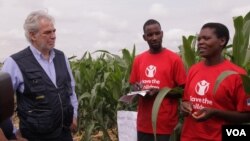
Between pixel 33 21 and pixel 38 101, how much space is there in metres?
0.52

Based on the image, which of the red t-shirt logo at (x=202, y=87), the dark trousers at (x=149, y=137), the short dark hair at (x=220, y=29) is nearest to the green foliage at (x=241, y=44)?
the short dark hair at (x=220, y=29)

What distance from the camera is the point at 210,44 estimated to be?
2.34 m

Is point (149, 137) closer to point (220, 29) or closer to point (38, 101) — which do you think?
point (38, 101)

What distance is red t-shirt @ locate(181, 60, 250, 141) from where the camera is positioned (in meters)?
2.21

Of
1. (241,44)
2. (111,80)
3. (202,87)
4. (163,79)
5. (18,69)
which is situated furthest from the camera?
(111,80)

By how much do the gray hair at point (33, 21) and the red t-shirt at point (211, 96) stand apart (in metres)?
1.04

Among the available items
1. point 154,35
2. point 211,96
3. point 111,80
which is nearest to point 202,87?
point 211,96

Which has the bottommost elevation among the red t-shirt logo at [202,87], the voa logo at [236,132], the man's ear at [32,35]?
the voa logo at [236,132]

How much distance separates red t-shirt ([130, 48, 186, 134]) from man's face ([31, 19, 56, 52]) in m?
0.67

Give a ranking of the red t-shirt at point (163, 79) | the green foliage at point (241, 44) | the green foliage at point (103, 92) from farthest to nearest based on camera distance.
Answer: the green foliage at point (103, 92) → the red t-shirt at point (163, 79) → the green foliage at point (241, 44)

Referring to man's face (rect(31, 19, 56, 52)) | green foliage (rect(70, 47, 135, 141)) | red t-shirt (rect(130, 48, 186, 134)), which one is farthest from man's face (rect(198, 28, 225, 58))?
green foliage (rect(70, 47, 135, 141))

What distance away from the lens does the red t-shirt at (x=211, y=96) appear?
2209 millimetres

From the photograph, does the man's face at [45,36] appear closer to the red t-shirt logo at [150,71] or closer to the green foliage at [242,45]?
the red t-shirt logo at [150,71]

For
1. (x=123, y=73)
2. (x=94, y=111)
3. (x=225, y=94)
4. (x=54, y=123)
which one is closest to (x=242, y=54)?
(x=225, y=94)
